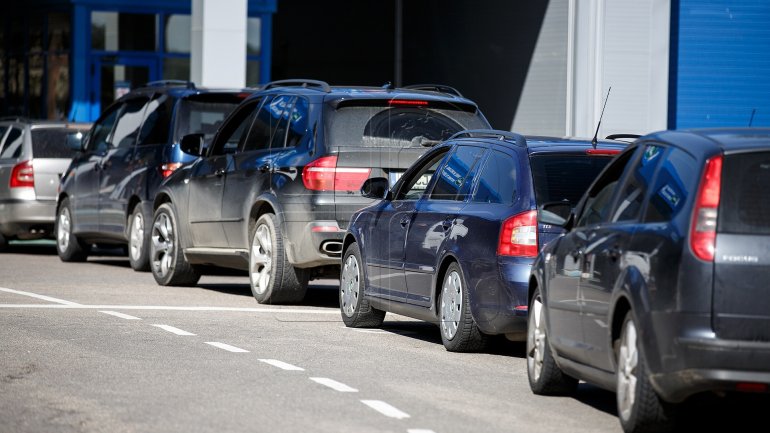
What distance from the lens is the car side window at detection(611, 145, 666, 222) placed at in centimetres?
797

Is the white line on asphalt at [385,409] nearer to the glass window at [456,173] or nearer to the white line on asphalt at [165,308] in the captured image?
the glass window at [456,173]

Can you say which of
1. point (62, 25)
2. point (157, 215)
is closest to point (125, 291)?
point (157, 215)

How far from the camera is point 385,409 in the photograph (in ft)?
28.1

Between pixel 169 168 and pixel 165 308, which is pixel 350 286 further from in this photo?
pixel 169 168

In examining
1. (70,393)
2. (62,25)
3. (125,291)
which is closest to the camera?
(70,393)

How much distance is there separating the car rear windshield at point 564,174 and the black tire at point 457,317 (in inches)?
34.6

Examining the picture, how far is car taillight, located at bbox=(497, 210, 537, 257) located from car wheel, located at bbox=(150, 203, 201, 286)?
6942mm

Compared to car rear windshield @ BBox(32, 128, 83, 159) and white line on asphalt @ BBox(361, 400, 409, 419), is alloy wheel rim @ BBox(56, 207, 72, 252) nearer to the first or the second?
car rear windshield @ BBox(32, 128, 83, 159)

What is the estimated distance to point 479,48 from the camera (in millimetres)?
34094

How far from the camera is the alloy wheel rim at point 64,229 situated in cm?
2105

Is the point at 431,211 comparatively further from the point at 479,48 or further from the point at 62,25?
the point at 62,25

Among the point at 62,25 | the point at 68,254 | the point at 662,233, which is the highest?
the point at 62,25

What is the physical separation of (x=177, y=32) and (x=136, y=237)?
2155 centimetres

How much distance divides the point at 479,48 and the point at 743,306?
27.3 m
